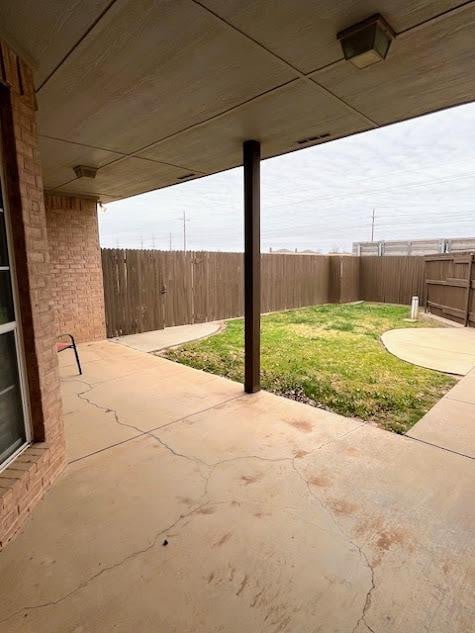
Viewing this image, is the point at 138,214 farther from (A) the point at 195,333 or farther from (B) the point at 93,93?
(B) the point at 93,93

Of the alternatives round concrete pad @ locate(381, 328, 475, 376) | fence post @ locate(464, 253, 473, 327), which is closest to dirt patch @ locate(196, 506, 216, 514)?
round concrete pad @ locate(381, 328, 475, 376)

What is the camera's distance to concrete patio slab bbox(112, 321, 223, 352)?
21.0 feet

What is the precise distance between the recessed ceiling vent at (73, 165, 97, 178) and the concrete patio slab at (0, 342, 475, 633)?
131 inches

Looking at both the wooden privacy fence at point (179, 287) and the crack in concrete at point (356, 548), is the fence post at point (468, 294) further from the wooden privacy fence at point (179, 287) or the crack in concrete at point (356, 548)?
the crack in concrete at point (356, 548)

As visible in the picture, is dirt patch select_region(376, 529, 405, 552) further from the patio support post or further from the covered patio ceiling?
the covered patio ceiling

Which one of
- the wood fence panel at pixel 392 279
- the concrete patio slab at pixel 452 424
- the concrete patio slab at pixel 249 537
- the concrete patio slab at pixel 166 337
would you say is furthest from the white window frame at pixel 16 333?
the wood fence panel at pixel 392 279

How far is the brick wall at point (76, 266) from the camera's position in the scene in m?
6.16

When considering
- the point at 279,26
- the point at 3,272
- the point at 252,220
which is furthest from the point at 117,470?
the point at 279,26

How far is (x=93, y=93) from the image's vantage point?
2557mm

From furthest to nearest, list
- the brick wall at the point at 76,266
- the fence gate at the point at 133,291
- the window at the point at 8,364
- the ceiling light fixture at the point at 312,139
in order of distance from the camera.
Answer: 1. the fence gate at the point at 133,291
2. the brick wall at the point at 76,266
3. the ceiling light fixture at the point at 312,139
4. the window at the point at 8,364

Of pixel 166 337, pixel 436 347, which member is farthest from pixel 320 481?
pixel 166 337

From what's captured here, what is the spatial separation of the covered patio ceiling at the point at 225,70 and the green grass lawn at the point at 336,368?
2738mm

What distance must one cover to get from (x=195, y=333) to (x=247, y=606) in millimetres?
6277

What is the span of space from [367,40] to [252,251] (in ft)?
6.83
